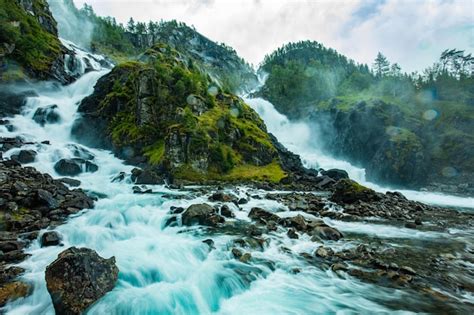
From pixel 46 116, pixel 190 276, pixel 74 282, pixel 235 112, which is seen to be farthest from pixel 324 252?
pixel 235 112

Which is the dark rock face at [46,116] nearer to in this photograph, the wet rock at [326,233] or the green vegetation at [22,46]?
the green vegetation at [22,46]

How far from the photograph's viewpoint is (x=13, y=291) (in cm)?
863

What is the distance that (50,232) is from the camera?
13.0 m

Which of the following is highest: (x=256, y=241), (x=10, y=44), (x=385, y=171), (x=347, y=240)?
(x=10, y=44)

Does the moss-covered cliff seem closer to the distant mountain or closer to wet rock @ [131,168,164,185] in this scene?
wet rock @ [131,168,164,185]

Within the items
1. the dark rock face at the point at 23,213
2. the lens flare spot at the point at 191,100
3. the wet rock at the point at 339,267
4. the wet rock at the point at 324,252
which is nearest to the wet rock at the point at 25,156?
the dark rock face at the point at 23,213

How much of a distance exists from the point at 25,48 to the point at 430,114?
9858cm

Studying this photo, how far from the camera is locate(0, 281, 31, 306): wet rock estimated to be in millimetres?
8336

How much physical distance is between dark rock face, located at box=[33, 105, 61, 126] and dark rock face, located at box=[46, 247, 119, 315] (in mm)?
47663

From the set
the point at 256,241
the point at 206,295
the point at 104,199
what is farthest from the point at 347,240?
the point at 104,199

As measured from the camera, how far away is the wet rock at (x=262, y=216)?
61.4 ft

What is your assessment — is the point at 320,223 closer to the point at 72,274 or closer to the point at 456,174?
the point at 72,274

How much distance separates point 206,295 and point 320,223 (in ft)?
30.9

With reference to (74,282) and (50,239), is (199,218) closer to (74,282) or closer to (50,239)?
(50,239)
